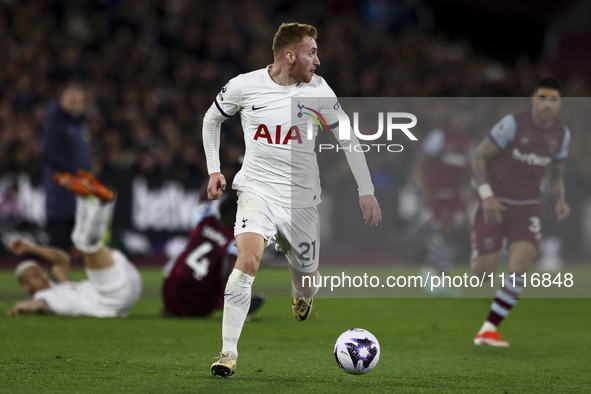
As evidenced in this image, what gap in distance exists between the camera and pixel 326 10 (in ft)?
77.4

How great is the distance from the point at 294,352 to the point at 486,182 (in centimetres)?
244

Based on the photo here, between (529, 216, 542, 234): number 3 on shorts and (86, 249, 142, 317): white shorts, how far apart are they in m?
3.71

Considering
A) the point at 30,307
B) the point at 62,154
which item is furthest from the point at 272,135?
the point at 62,154

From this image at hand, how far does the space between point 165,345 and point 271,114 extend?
2.20m

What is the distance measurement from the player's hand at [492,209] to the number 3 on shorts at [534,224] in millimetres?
262

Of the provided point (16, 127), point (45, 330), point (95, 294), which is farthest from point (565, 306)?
point (16, 127)

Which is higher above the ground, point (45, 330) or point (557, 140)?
point (557, 140)

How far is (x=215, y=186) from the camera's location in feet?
20.2

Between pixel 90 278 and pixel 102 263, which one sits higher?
pixel 102 263

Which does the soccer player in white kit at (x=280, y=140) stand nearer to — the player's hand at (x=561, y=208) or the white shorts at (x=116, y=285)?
the player's hand at (x=561, y=208)

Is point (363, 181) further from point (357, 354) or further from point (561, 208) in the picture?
point (561, 208)

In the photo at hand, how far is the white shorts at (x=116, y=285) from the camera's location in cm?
910

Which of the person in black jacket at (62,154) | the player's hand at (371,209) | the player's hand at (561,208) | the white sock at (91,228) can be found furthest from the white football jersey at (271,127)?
the person in black jacket at (62,154)

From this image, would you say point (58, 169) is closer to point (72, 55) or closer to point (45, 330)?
point (45, 330)
